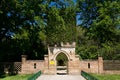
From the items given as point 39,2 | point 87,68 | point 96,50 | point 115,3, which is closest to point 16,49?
point 39,2

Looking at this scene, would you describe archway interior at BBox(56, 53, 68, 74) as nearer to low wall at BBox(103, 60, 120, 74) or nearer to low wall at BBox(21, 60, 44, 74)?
low wall at BBox(21, 60, 44, 74)

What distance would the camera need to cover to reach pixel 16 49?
136 ft

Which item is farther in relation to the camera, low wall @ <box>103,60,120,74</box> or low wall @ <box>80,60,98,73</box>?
low wall @ <box>80,60,98,73</box>

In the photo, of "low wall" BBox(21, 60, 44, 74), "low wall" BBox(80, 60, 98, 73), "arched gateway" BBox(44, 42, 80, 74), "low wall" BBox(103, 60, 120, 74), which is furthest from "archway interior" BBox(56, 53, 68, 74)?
"low wall" BBox(103, 60, 120, 74)

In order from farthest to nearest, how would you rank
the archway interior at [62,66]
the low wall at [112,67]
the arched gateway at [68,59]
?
the archway interior at [62,66], the arched gateway at [68,59], the low wall at [112,67]

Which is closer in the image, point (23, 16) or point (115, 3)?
point (23, 16)

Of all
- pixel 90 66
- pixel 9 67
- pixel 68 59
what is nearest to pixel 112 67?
pixel 90 66

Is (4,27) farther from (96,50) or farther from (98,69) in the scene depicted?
(96,50)

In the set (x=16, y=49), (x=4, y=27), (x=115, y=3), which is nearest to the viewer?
(x=4, y=27)

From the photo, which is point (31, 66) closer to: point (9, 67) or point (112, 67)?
point (9, 67)

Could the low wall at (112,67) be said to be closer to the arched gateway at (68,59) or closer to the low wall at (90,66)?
the low wall at (90,66)

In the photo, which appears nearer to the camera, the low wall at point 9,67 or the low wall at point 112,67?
the low wall at point 112,67

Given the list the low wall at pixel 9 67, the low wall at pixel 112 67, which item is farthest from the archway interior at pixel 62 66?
the low wall at pixel 9 67

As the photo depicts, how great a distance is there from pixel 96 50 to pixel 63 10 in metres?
10.5
